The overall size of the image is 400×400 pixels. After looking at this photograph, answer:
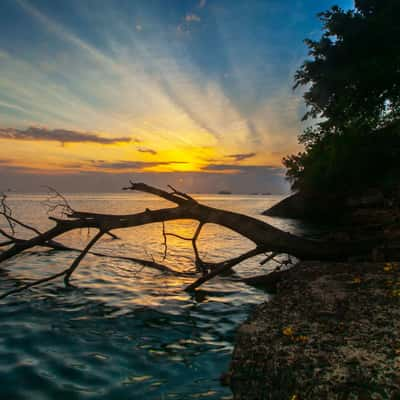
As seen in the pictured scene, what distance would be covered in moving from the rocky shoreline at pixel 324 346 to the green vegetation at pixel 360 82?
58.2 ft

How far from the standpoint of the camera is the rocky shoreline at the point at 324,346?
3.54 meters

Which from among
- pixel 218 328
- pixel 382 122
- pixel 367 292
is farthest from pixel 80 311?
pixel 382 122

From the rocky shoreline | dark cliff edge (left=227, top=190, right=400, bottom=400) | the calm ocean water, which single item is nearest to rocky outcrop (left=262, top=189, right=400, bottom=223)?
dark cliff edge (left=227, top=190, right=400, bottom=400)

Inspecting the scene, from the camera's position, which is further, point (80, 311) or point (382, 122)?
point (382, 122)

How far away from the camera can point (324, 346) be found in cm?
423

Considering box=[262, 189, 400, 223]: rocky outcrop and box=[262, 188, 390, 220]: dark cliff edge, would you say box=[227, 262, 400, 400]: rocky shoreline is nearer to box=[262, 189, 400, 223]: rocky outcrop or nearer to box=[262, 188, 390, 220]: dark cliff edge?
box=[262, 189, 400, 223]: rocky outcrop

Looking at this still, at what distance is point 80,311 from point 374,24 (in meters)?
25.3

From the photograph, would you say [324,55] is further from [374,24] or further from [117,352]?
[117,352]

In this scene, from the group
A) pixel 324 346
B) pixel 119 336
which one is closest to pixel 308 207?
pixel 119 336

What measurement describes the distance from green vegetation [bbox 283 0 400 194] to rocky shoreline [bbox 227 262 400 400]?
58.2 feet

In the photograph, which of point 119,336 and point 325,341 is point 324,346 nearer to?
point 325,341

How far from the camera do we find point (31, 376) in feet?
14.9

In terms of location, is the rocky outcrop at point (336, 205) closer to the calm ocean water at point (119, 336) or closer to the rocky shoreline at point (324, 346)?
the rocky shoreline at point (324, 346)

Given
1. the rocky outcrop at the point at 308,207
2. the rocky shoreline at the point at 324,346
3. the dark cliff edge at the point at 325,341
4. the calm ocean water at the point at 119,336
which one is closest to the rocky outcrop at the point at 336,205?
the rocky outcrop at the point at 308,207
